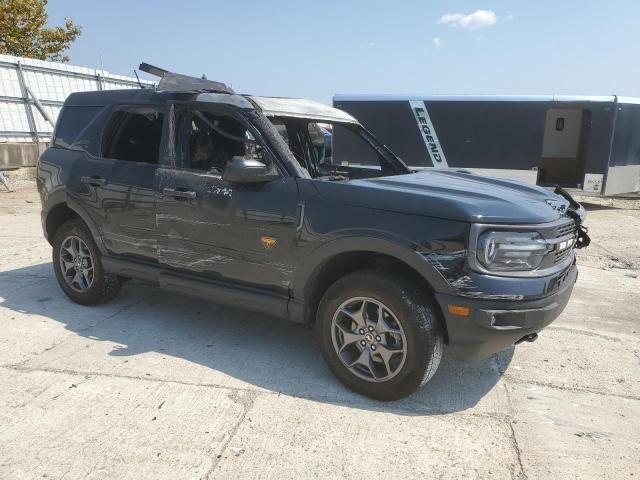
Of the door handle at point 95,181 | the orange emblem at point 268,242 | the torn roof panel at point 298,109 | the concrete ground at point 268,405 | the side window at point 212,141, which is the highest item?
the torn roof panel at point 298,109

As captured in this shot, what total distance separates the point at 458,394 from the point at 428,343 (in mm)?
614

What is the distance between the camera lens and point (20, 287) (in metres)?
5.39

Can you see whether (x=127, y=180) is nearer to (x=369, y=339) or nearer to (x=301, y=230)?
(x=301, y=230)

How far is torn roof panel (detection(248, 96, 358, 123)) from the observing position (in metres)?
3.82

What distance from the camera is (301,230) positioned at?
333cm

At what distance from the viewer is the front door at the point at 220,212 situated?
346 cm

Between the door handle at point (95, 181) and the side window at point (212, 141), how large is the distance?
886 mm

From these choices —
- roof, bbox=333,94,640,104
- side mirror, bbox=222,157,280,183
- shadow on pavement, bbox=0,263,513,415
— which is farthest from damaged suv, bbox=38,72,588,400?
roof, bbox=333,94,640,104

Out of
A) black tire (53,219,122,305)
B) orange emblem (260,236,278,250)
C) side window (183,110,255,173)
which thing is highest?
side window (183,110,255,173)

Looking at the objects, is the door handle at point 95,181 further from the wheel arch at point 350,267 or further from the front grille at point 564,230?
the front grille at point 564,230

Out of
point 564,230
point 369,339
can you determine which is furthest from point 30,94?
point 564,230

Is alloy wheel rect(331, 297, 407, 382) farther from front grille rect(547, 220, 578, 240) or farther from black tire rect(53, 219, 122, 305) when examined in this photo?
black tire rect(53, 219, 122, 305)

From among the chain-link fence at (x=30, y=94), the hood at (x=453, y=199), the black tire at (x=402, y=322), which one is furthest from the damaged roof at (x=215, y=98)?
the chain-link fence at (x=30, y=94)

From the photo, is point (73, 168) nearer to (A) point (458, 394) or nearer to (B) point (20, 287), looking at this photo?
(B) point (20, 287)
